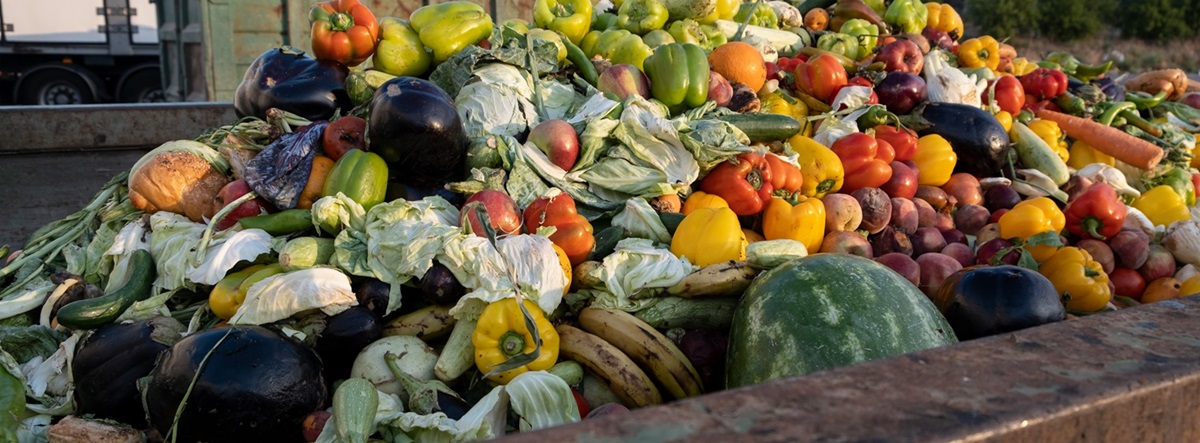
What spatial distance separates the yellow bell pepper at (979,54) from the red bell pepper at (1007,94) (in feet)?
1.42

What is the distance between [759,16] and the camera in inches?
229

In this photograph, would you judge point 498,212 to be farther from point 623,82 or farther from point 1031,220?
point 1031,220

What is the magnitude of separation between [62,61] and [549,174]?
12.7 m

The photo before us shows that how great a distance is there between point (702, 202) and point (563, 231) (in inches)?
29.9

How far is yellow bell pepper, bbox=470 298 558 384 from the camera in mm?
2779

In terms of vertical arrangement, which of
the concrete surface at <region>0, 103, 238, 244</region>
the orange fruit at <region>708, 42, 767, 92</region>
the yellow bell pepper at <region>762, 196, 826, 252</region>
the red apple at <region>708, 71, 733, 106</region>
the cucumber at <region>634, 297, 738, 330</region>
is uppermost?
the orange fruit at <region>708, 42, 767, 92</region>

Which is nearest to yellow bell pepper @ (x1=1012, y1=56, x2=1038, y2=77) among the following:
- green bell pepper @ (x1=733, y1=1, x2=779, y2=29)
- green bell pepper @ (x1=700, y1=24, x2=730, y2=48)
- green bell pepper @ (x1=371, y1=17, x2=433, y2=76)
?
green bell pepper @ (x1=733, y1=1, x2=779, y2=29)

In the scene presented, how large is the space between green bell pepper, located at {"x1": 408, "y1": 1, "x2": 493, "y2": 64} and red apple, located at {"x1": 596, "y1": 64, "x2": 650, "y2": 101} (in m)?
0.78

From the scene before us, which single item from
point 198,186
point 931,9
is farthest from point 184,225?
point 931,9

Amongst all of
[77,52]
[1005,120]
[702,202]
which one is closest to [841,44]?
[1005,120]

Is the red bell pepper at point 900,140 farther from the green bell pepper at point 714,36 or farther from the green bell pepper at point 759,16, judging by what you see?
the green bell pepper at point 759,16

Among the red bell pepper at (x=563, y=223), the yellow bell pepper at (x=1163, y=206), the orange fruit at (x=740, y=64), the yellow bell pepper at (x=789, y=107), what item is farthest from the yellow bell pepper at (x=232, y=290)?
the yellow bell pepper at (x=1163, y=206)

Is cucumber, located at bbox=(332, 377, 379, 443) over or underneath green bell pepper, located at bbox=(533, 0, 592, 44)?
underneath

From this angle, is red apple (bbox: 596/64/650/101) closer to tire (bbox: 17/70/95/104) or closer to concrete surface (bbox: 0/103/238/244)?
concrete surface (bbox: 0/103/238/244)
